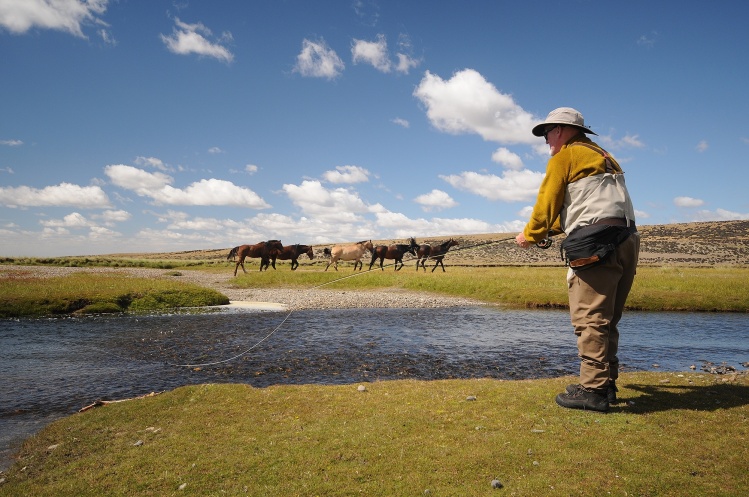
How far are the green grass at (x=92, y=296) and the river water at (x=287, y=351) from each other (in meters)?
1.99

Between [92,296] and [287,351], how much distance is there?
15.0m

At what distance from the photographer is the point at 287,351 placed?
43.8 feet

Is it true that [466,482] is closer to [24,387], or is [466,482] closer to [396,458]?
[396,458]

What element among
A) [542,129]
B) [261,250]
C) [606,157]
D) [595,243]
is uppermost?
[542,129]

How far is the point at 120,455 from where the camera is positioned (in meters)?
5.45

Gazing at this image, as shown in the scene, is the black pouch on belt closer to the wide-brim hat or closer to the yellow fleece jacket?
the yellow fleece jacket

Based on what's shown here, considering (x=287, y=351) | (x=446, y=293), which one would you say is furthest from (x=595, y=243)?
(x=446, y=293)

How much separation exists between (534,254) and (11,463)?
266 feet

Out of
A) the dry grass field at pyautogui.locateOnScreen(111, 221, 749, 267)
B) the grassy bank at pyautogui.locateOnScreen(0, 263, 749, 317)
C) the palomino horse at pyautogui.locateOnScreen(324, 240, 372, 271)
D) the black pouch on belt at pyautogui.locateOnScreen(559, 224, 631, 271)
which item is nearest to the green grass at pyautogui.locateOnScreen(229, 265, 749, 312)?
the grassy bank at pyautogui.locateOnScreen(0, 263, 749, 317)

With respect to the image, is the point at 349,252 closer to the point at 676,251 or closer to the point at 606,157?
the point at 606,157

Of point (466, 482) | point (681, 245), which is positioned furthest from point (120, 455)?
point (681, 245)

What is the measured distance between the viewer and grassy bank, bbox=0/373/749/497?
4.26 meters

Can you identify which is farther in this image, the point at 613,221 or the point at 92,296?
the point at 92,296

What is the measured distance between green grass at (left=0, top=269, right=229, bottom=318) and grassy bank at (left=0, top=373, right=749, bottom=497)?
16.9 meters
